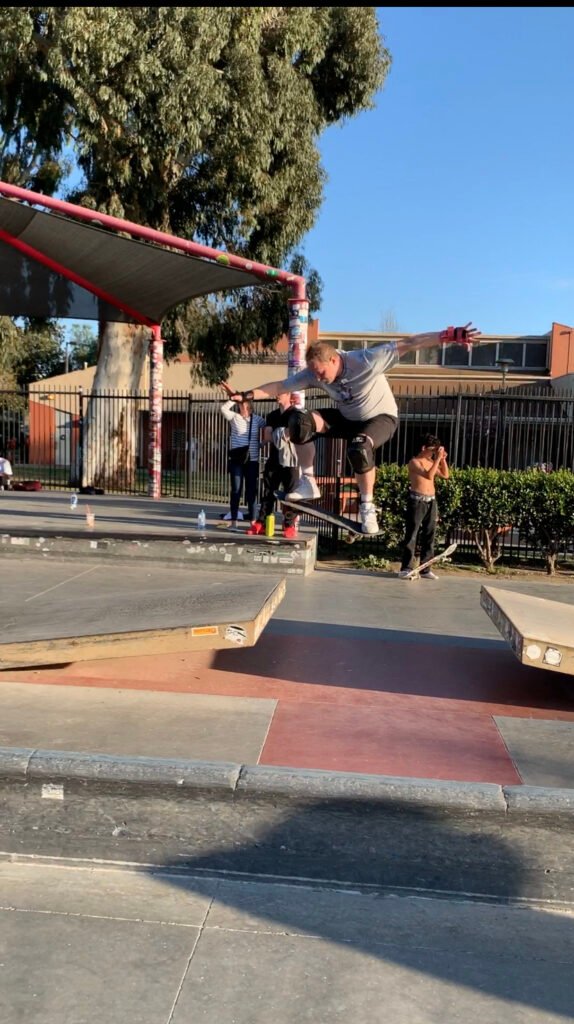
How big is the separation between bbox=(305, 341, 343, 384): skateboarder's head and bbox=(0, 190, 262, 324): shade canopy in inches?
256

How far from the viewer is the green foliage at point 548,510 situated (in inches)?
463

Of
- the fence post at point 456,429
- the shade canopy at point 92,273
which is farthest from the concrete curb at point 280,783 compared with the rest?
the fence post at point 456,429

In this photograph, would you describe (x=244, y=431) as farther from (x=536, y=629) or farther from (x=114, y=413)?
(x=114, y=413)

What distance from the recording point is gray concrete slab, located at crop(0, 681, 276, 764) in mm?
4348

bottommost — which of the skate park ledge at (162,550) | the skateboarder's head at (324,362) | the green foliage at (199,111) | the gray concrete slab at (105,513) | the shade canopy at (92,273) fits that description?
the skate park ledge at (162,550)

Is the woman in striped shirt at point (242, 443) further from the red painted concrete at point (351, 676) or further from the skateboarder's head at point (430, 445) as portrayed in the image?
the red painted concrete at point (351, 676)

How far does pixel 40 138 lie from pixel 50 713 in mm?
19513

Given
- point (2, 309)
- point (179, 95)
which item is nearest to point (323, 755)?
point (2, 309)

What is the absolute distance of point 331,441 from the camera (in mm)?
17594


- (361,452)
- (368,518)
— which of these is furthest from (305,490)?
(361,452)

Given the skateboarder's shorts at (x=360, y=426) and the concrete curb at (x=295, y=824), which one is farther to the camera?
the skateboarder's shorts at (x=360, y=426)

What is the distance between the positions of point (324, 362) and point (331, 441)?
11249mm

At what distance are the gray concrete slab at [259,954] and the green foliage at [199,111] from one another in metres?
17.5

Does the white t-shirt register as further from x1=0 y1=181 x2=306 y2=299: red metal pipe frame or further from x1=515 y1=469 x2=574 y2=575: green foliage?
x1=515 y1=469 x2=574 y2=575: green foliage
